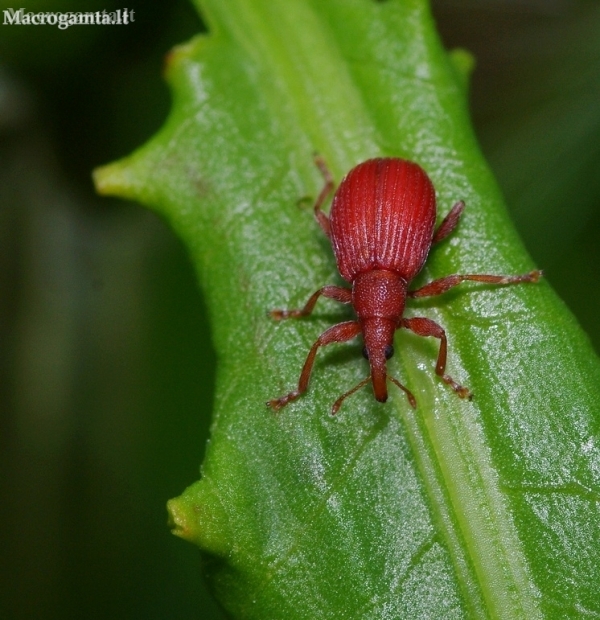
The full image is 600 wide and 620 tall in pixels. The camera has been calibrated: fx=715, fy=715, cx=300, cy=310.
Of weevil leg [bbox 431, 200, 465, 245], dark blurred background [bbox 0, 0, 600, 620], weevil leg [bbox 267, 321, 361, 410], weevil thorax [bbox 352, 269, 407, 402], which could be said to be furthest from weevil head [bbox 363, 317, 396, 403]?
dark blurred background [bbox 0, 0, 600, 620]

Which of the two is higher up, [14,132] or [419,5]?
[14,132]

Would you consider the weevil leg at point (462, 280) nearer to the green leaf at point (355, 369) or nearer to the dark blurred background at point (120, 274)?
the green leaf at point (355, 369)

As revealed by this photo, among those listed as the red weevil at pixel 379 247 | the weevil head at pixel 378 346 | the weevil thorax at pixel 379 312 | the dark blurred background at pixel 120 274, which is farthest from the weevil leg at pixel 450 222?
the dark blurred background at pixel 120 274

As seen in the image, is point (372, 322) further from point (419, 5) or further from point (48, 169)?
point (48, 169)

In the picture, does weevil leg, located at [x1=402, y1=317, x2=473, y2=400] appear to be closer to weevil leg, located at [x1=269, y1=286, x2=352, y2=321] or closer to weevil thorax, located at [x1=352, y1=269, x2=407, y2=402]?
weevil thorax, located at [x1=352, y1=269, x2=407, y2=402]

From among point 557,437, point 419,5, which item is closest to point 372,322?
point 557,437

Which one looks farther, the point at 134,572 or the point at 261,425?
the point at 134,572
